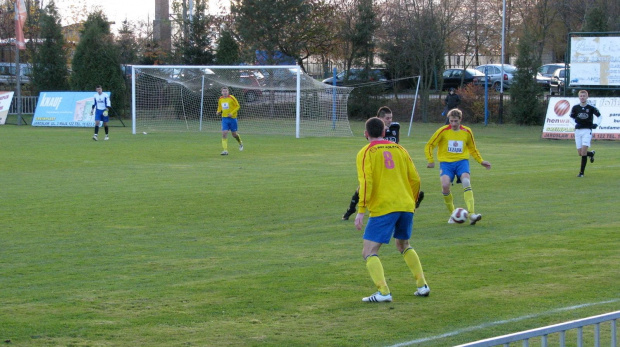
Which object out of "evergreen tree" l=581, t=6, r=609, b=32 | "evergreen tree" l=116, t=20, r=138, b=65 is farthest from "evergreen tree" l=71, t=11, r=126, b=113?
"evergreen tree" l=581, t=6, r=609, b=32

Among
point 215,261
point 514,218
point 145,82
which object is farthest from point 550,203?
point 145,82

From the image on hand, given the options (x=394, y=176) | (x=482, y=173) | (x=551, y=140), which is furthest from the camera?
(x=551, y=140)

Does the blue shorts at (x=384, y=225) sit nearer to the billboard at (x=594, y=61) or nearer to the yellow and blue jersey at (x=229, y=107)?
the yellow and blue jersey at (x=229, y=107)

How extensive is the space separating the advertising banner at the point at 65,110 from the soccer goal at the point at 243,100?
2.31m

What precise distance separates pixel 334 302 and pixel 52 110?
30653 mm

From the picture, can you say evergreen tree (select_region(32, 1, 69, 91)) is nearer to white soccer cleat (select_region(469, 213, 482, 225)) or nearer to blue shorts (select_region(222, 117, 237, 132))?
blue shorts (select_region(222, 117, 237, 132))

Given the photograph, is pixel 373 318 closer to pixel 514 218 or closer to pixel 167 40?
pixel 514 218

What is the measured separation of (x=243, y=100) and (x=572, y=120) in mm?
14215

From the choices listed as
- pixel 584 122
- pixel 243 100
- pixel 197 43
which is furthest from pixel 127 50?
pixel 584 122

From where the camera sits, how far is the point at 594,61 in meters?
29.1

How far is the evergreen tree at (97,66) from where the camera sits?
3794 cm

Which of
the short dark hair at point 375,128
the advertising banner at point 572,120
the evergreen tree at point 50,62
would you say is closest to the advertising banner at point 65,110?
the evergreen tree at point 50,62

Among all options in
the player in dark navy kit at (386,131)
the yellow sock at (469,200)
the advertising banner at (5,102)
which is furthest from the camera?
the advertising banner at (5,102)

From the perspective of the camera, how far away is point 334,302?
6750 millimetres
